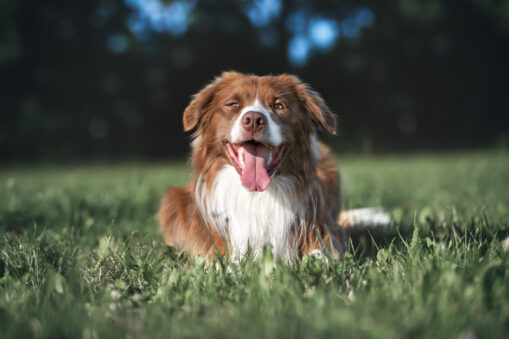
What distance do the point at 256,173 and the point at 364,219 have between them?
63.7 inches

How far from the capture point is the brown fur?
2.97 m

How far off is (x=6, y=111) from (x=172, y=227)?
20145mm

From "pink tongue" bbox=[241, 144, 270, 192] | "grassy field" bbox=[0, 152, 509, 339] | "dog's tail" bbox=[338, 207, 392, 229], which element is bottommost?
"dog's tail" bbox=[338, 207, 392, 229]

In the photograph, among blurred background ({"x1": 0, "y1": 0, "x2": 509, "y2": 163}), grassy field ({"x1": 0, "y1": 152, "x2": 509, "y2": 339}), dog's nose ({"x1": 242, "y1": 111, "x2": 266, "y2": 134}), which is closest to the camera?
grassy field ({"x1": 0, "y1": 152, "x2": 509, "y2": 339})

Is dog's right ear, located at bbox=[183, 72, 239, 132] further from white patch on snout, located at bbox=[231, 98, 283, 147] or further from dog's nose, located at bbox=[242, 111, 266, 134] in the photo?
dog's nose, located at bbox=[242, 111, 266, 134]

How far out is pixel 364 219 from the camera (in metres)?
4.01

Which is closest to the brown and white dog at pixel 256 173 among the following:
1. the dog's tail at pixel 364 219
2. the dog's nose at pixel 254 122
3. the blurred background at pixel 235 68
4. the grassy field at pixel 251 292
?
the dog's nose at pixel 254 122

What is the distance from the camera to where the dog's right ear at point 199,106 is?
323cm

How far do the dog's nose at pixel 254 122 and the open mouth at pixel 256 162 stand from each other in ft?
0.51

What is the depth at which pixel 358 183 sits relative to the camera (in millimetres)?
7035

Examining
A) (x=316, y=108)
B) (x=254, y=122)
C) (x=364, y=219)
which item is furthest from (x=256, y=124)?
(x=364, y=219)

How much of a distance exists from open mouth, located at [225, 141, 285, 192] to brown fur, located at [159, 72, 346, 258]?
0.11 m

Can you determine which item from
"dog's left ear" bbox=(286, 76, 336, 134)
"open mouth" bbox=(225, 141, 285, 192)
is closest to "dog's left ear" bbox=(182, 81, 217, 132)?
"open mouth" bbox=(225, 141, 285, 192)

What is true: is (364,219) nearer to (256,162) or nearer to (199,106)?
(256,162)
